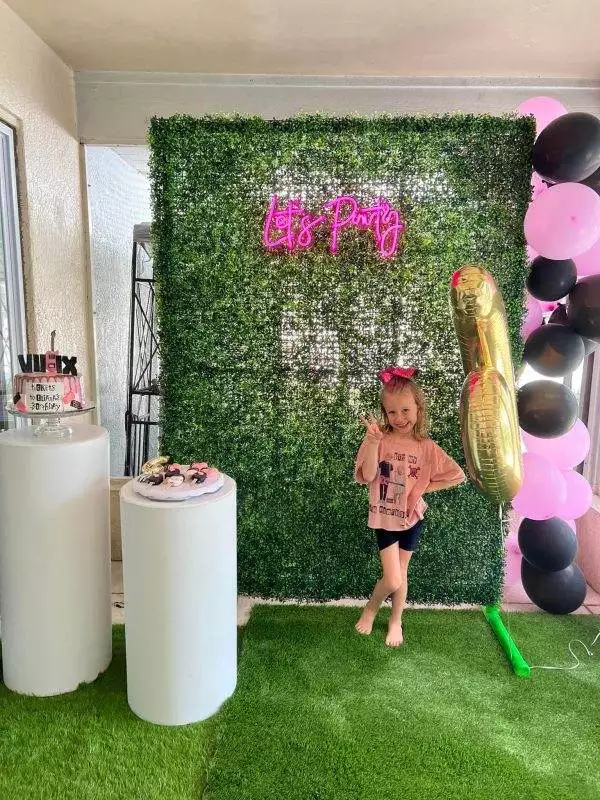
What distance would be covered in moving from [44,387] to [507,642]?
2264 mm

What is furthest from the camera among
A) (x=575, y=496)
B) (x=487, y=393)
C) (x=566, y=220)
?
(x=575, y=496)

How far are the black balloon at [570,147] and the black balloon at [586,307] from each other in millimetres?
436

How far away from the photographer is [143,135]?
327cm

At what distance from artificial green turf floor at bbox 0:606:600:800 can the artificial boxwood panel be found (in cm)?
52

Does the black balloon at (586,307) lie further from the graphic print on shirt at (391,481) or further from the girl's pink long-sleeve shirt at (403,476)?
the graphic print on shirt at (391,481)

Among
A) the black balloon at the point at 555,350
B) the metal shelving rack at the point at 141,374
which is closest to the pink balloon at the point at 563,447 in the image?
the black balloon at the point at 555,350

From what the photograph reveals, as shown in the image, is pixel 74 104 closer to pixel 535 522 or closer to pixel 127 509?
pixel 127 509

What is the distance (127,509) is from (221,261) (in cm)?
129

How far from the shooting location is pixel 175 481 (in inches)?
85.8

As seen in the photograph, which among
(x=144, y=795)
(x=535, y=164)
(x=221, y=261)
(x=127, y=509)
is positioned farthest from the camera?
(x=221, y=261)

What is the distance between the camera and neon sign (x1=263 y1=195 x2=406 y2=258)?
277 centimetres

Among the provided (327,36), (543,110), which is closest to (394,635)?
(543,110)

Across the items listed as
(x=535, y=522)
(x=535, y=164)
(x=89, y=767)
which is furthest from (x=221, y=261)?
(x=89, y=767)

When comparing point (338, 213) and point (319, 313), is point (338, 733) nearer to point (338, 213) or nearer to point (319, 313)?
point (319, 313)
